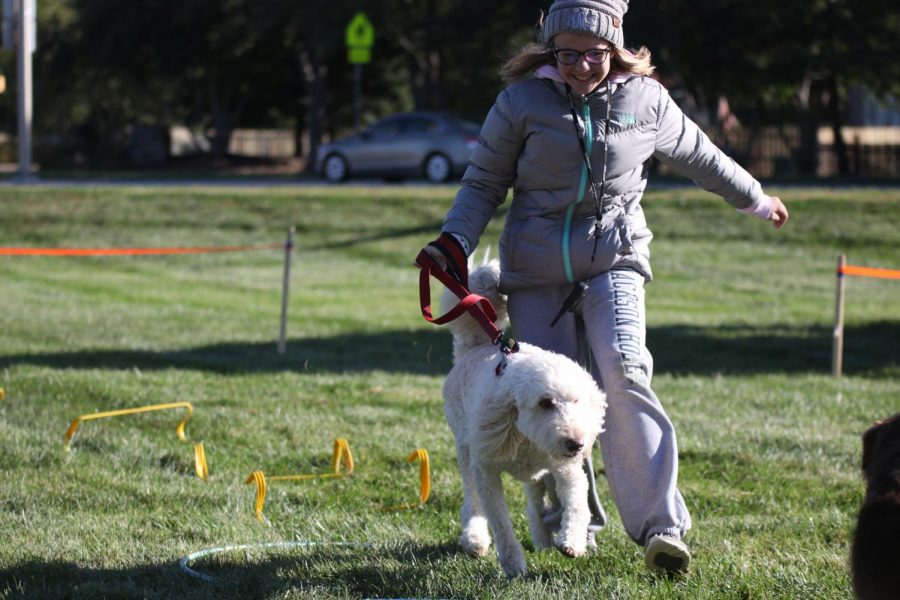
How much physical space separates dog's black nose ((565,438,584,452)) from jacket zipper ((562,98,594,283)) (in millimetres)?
719

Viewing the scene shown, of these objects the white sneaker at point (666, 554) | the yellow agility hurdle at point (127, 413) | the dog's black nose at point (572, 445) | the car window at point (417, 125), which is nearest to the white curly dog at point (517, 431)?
the dog's black nose at point (572, 445)

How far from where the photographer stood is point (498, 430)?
4363 mm

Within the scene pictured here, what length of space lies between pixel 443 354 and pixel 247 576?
6912 millimetres

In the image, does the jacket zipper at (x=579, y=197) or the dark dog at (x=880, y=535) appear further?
the jacket zipper at (x=579, y=197)

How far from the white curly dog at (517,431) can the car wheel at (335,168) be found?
22.1 m

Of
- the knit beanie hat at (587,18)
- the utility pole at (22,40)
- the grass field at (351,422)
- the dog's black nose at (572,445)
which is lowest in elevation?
the grass field at (351,422)

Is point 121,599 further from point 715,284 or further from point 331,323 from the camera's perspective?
point 715,284

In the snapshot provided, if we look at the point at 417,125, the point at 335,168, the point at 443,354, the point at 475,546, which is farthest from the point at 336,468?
the point at 335,168

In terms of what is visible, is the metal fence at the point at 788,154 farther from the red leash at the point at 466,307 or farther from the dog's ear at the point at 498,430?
the dog's ear at the point at 498,430

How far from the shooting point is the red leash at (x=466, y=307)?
4523 millimetres

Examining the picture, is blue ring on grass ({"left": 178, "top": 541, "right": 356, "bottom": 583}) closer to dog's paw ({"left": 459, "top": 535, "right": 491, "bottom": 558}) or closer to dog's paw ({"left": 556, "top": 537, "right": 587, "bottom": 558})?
dog's paw ({"left": 459, "top": 535, "right": 491, "bottom": 558})

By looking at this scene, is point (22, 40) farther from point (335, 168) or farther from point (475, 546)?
point (475, 546)

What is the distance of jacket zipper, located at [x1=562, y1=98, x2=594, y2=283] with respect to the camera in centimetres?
444

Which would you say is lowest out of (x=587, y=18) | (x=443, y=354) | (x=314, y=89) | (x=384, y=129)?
(x=443, y=354)
